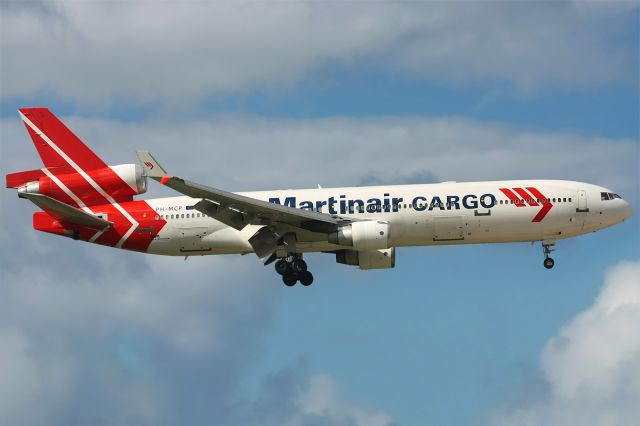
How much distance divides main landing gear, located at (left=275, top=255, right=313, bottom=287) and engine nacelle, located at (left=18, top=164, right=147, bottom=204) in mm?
8816

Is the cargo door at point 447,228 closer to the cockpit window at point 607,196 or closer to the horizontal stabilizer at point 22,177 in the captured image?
the cockpit window at point 607,196

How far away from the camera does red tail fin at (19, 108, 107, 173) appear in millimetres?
70000

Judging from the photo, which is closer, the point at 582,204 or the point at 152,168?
the point at 152,168

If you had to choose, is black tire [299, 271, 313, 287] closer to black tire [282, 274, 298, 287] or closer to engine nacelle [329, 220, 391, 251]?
black tire [282, 274, 298, 287]

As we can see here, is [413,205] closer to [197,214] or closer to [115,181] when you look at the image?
[197,214]

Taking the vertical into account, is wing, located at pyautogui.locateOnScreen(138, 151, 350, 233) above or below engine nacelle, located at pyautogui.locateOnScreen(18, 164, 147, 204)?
below

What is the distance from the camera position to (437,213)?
2596 inches

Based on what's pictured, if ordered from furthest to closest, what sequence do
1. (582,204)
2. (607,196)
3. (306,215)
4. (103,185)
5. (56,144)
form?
(56,144) → (103,185) → (607,196) → (582,204) → (306,215)

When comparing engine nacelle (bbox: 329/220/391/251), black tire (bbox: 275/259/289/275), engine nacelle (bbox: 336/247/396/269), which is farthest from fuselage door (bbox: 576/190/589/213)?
black tire (bbox: 275/259/289/275)

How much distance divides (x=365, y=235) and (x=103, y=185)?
14.9 meters

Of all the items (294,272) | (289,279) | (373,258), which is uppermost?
(373,258)

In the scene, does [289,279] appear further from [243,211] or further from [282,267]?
[243,211]

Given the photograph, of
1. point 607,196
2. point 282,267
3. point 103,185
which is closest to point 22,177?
point 103,185

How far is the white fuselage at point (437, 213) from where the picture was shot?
66.1 meters
